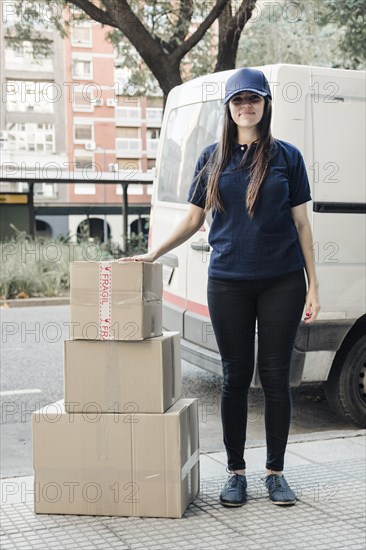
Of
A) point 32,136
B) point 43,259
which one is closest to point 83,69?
point 32,136

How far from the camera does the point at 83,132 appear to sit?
44.6 metres

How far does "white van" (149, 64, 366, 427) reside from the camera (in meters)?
5.15

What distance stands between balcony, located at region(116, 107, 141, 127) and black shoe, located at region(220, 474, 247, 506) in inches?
1453

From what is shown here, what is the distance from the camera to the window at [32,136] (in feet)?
167

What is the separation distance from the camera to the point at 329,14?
42.1ft

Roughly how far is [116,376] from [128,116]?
1601 inches

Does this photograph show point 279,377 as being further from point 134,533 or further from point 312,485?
point 134,533

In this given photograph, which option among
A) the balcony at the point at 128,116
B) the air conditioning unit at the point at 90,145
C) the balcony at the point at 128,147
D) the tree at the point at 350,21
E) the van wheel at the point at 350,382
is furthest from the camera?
the air conditioning unit at the point at 90,145

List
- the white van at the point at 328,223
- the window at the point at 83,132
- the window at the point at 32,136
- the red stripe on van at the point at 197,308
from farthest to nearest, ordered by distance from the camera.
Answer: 1. the window at the point at 32,136
2. the window at the point at 83,132
3. the red stripe on van at the point at 197,308
4. the white van at the point at 328,223

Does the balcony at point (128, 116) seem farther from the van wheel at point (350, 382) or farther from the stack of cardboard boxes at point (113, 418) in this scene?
the stack of cardboard boxes at point (113, 418)

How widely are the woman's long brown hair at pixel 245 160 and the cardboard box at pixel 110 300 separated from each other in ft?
1.44

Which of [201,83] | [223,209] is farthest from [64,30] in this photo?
[223,209]

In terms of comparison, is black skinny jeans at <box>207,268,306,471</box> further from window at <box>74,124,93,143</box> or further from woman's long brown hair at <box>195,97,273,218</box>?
window at <box>74,124,93,143</box>

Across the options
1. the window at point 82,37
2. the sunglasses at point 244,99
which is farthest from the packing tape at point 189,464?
the window at point 82,37
